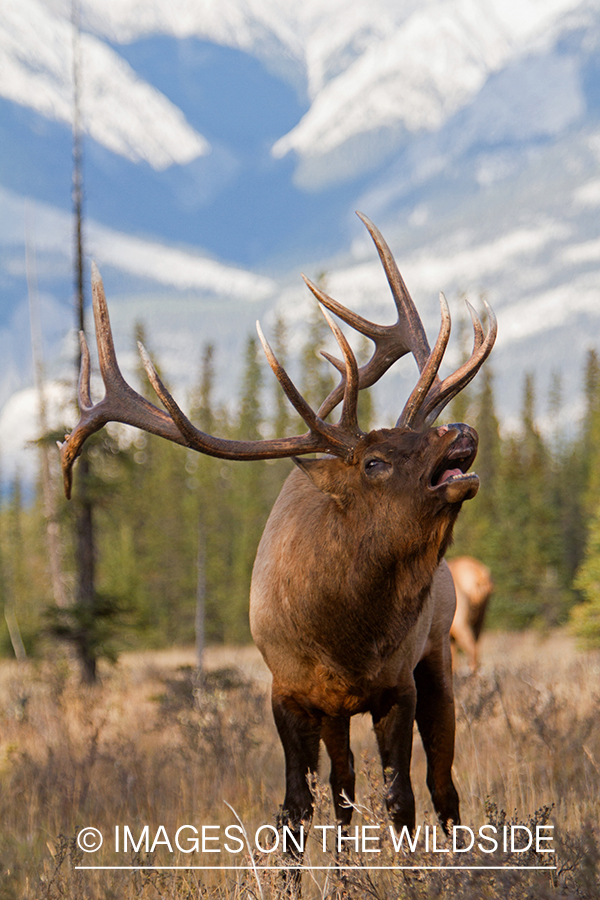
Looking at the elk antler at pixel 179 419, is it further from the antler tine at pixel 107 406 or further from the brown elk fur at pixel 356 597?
the brown elk fur at pixel 356 597

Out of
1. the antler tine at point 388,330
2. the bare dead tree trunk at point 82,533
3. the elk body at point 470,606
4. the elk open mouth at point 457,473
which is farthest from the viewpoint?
the elk body at point 470,606

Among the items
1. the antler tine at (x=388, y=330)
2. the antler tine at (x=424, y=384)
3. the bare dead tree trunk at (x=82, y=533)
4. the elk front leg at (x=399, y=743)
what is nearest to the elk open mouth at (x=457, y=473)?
the antler tine at (x=424, y=384)

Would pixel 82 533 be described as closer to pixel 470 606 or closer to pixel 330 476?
pixel 470 606

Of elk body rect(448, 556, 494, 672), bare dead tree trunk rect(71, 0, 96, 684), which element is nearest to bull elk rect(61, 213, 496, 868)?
bare dead tree trunk rect(71, 0, 96, 684)

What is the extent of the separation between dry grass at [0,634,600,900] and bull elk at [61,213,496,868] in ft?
0.92

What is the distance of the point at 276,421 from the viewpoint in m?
57.3

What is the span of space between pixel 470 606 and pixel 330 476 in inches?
424

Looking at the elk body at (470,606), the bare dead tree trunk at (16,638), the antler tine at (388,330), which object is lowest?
the bare dead tree trunk at (16,638)

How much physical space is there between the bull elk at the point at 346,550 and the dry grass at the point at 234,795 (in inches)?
11.1

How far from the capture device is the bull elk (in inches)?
139

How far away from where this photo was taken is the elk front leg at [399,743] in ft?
12.8

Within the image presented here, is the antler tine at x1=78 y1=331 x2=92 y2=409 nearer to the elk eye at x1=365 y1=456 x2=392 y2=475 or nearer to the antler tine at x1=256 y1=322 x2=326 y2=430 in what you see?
the antler tine at x1=256 y1=322 x2=326 y2=430

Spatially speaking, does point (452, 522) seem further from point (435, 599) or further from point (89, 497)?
point (89, 497)
